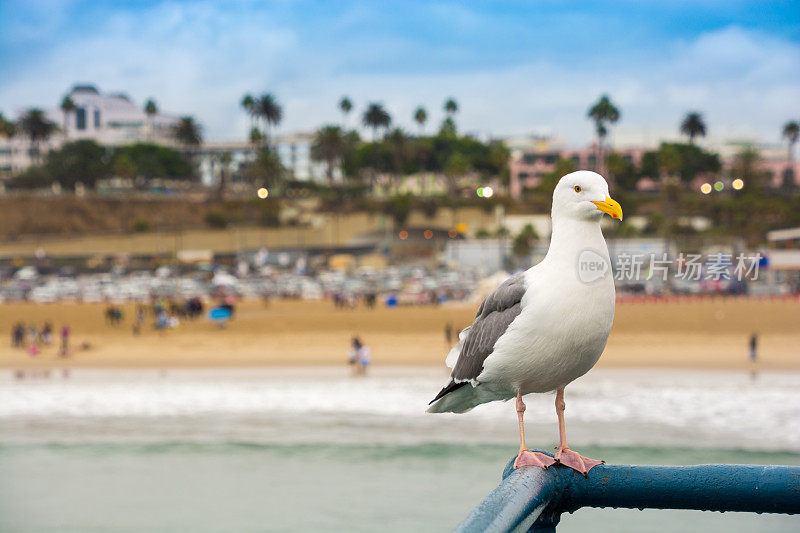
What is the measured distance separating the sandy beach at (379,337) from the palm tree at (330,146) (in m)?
59.8

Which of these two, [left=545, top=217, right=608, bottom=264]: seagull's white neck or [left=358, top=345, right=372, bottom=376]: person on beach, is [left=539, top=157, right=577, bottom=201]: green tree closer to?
[left=545, top=217, right=608, bottom=264]: seagull's white neck

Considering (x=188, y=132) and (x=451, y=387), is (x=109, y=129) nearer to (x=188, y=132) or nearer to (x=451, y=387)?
(x=188, y=132)

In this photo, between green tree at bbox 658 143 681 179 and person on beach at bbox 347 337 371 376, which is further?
green tree at bbox 658 143 681 179

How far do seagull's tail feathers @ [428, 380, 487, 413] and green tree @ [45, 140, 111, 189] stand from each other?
4335 inches

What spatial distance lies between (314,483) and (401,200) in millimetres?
76098

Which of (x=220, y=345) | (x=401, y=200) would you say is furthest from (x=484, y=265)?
(x=220, y=345)

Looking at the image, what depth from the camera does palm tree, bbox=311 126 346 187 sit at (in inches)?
4072

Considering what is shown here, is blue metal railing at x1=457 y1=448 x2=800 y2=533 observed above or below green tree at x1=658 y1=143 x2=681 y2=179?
below

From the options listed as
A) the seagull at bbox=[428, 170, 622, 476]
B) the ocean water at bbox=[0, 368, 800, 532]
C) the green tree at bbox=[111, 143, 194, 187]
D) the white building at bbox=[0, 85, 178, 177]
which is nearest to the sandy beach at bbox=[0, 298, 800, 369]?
the ocean water at bbox=[0, 368, 800, 532]

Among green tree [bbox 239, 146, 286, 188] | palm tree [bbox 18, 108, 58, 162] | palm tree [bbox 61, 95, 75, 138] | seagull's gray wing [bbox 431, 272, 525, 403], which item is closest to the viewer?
seagull's gray wing [bbox 431, 272, 525, 403]

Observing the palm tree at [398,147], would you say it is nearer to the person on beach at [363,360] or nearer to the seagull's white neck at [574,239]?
the person on beach at [363,360]

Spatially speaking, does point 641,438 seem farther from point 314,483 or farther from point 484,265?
point 484,265

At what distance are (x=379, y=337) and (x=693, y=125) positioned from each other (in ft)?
222

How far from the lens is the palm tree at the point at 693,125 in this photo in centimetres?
9419
